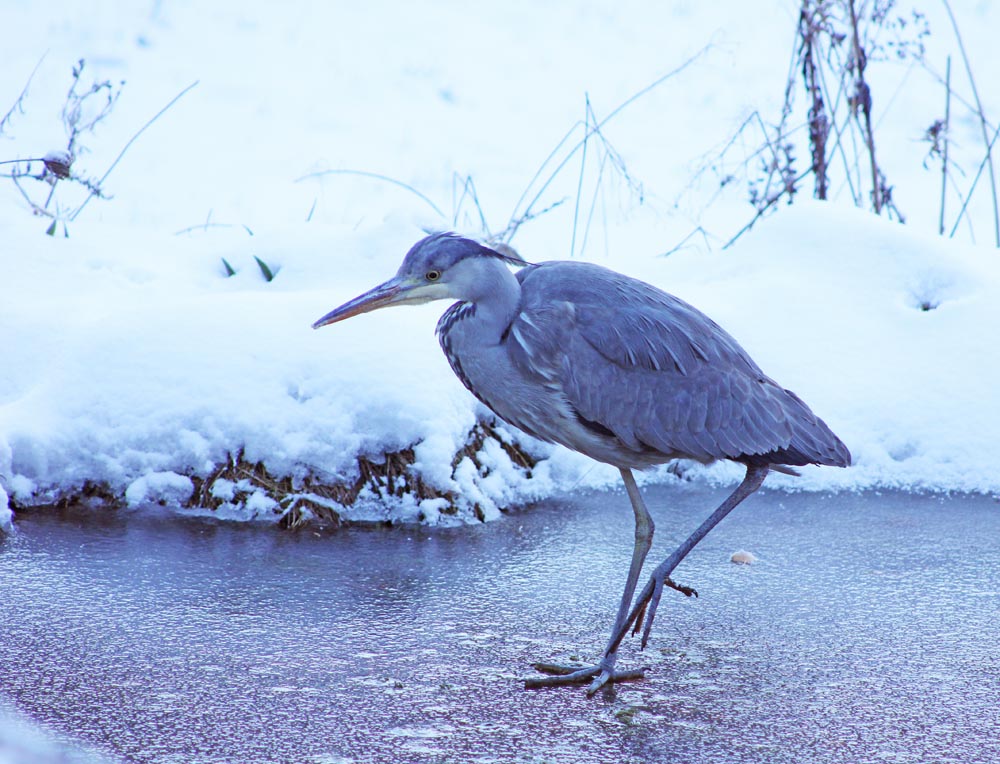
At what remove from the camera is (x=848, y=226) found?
5.23 m

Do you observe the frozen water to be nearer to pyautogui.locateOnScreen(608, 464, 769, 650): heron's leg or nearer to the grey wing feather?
pyautogui.locateOnScreen(608, 464, 769, 650): heron's leg

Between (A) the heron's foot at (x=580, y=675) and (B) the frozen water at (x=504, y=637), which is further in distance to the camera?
(A) the heron's foot at (x=580, y=675)

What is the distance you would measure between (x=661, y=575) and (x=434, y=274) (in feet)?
3.17

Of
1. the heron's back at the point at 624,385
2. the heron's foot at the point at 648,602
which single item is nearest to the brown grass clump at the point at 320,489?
the heron's back at the point at 624,385

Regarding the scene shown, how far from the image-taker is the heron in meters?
3.01

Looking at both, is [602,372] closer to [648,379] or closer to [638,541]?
[648,379]

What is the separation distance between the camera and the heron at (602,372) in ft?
9.86

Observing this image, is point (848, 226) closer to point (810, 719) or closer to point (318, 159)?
point (810, 719)

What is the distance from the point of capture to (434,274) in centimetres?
303

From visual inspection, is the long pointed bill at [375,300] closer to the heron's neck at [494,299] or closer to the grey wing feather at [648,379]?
the heron's neck at [494,299]

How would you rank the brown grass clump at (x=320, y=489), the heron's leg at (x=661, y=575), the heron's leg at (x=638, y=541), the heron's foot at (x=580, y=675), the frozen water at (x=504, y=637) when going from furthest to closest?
the brown grass clump at (x=320, y=489)
the heron's leg at (x=638, y=541)
the heron's leg at (x=661, y=575)
the heron's foot at (x=580, y=675)
the frozen water at (x=504, y=637)

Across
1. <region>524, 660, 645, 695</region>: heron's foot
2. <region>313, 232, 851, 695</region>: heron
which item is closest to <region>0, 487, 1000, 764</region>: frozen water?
<region>524, 660, 645, 695</region>: heron's foot

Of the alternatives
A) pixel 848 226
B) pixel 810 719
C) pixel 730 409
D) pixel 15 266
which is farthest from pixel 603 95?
pixel 810 719

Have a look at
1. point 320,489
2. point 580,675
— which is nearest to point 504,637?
point 580,675
